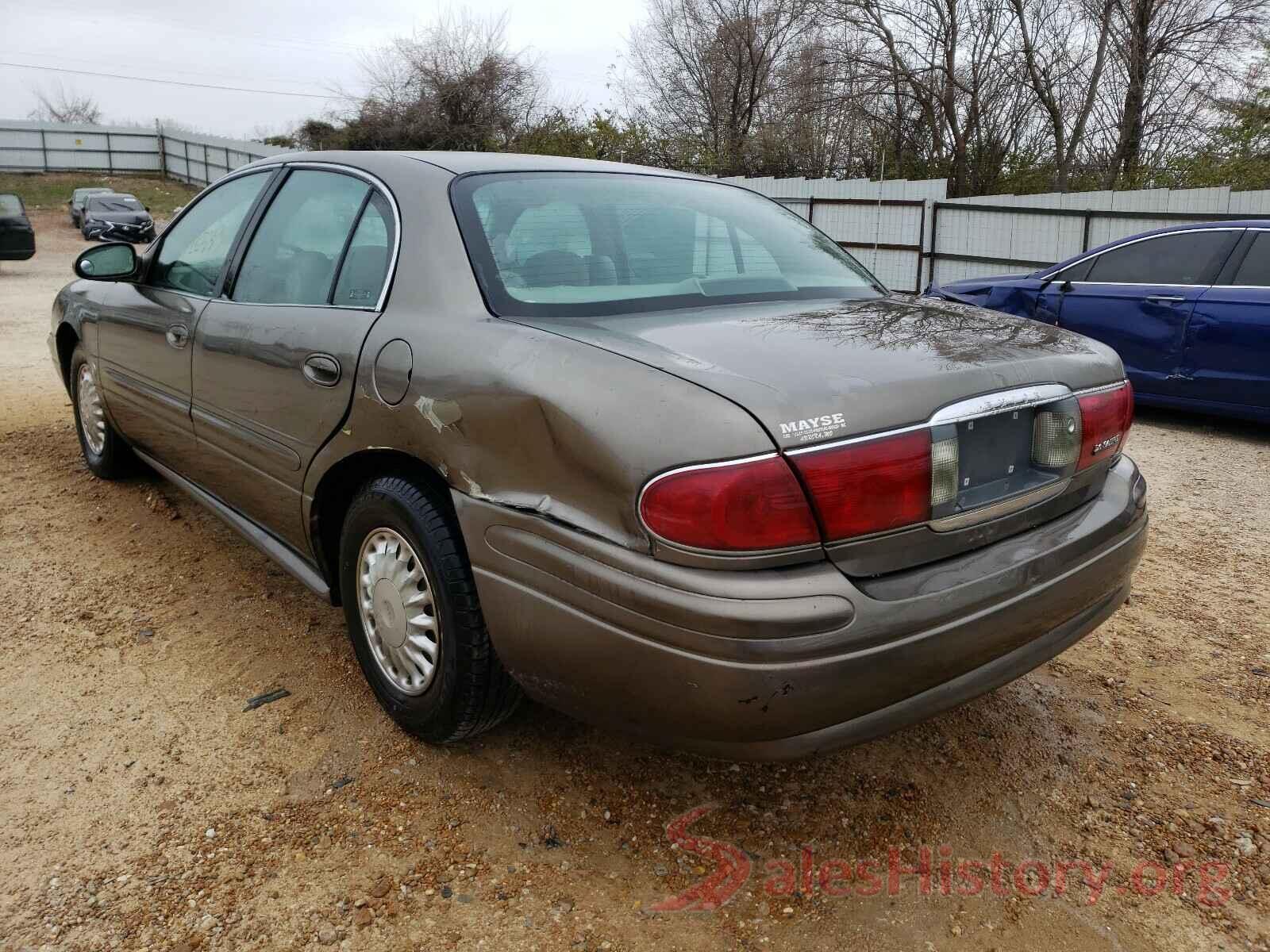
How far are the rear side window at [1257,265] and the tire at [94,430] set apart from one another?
6.67 m

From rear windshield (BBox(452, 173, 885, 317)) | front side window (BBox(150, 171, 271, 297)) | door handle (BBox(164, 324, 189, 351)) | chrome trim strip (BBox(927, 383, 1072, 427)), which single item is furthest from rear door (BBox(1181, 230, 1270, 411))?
door handle (BBox(164, 324, 189, 351))

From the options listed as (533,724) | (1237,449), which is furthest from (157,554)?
(1237,449)

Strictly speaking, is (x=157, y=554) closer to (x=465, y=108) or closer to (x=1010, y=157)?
(x=1010, y=157)

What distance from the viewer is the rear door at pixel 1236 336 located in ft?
20.3

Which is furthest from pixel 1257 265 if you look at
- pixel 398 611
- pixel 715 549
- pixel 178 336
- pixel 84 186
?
pixel 84 186

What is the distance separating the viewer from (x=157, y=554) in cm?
397

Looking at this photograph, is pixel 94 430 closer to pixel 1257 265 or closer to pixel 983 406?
pixel 983 406

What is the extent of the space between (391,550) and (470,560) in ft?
1.36

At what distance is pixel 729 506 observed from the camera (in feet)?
5.84

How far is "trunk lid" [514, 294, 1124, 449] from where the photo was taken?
6.12ft

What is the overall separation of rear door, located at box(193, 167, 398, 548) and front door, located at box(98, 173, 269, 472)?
0.17 m

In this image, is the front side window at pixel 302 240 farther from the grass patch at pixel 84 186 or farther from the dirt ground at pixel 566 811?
the grass patch at pixel 84 186

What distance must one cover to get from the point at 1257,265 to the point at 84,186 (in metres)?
37.0

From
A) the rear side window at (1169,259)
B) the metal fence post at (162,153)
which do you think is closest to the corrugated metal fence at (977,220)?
the rear side window at (1169,259)
